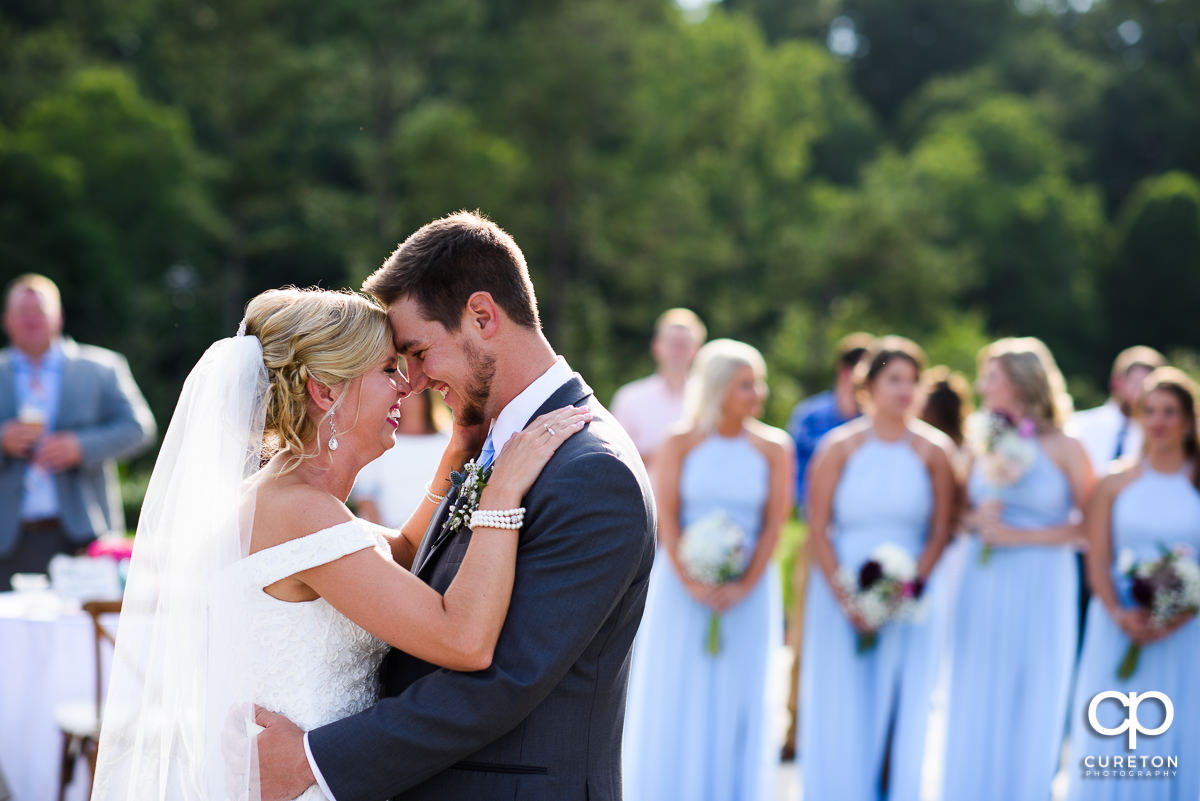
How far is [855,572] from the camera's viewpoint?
641cm

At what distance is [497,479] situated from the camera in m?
2.71

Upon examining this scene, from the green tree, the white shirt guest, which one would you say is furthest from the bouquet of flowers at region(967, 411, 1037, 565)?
the green tree

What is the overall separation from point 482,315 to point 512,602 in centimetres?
67

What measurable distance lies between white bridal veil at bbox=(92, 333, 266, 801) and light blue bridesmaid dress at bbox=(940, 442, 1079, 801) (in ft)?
14.9

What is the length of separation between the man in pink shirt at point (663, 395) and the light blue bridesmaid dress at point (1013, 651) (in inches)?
99.6

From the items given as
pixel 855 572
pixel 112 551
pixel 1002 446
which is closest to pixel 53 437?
pixel 112 551

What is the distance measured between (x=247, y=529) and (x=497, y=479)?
62 cm

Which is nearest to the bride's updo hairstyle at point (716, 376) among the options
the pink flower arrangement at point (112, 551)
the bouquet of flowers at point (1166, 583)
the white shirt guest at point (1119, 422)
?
the bouquet of flowers at point (1166, 583)

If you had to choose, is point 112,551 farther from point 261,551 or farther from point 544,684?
point 544,684

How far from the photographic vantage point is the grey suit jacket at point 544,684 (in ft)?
8.55

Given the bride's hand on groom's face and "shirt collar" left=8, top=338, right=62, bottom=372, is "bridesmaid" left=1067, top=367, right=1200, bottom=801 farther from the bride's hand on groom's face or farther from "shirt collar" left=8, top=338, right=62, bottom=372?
"shirt collar" left=8, top=338, right=62, bottom=372

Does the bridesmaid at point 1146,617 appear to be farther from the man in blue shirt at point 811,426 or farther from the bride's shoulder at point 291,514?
the bride's shoulder at point 291,514

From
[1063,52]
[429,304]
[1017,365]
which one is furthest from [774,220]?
[429,304]

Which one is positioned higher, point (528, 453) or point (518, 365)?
A: point (518, 365)
